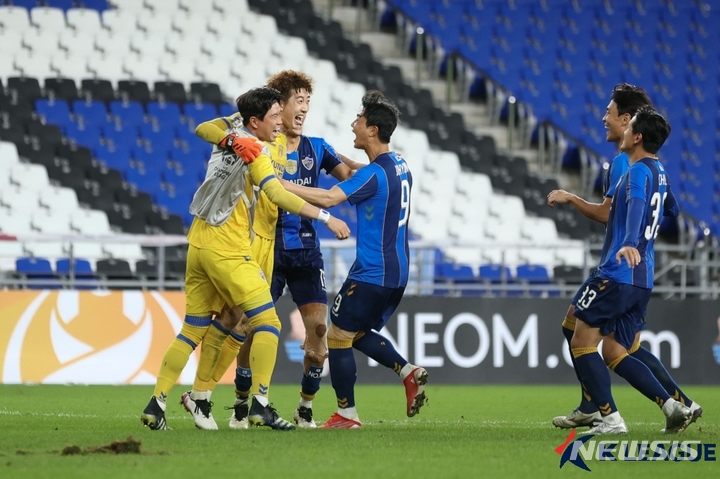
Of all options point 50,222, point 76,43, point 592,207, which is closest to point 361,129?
point 592,207

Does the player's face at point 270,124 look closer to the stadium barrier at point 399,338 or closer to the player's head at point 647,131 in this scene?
the player's head at point 647,131

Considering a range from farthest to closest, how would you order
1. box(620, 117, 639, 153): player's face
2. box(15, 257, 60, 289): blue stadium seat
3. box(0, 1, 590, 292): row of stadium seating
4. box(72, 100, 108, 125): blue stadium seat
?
box(72, 100, 108, 125): blue stadium seat → box(0, 1, 590, 292): row of stadium seating → box(15, 257, 60, 289): blue stadium seat → box(620, 117, 639, 153): player's face

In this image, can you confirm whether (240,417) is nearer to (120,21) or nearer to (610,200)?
(610,200)

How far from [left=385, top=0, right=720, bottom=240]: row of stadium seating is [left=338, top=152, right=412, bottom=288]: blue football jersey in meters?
14.4

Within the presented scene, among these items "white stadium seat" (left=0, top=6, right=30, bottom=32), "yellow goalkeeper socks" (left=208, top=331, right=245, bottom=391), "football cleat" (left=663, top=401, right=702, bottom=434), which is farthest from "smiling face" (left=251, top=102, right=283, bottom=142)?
"white stadium seat" (left=0, top=6, right=30, bottom=32)

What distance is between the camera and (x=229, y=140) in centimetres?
706

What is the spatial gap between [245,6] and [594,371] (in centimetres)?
1615

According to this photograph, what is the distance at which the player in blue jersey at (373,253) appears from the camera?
7.45m

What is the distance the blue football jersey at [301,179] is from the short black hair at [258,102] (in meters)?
0.84

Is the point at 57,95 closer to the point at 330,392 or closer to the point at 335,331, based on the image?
the point at 330,392

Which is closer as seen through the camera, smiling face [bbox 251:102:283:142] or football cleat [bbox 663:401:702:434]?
football cleat [bbox 663:401:702:434]

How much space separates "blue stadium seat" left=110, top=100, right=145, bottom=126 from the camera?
18766mm

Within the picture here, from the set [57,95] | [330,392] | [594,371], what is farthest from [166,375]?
[57,95]

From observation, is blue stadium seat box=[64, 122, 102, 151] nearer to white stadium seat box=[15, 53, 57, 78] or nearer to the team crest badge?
white stadium seat box=[15, 53, 57, 78]
